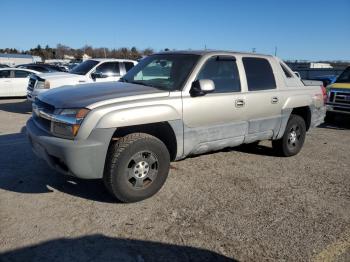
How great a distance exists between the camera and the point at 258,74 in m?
5.92

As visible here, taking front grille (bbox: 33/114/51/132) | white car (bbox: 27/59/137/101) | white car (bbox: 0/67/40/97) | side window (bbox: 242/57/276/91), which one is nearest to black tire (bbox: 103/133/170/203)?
front grille (bbox: 33/114/51/132)

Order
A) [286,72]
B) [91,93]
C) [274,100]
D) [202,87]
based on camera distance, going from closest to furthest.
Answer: [91,93]
[202,87]
[274,100]
[286,72]

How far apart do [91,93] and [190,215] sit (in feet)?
6.13

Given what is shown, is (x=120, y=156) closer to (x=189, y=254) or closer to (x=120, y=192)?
(x=120, y=192)

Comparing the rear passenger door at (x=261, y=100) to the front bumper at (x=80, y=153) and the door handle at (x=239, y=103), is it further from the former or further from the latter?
the front bumper at (x=80, y=153)

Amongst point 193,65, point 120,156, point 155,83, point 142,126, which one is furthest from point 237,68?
point 120,156

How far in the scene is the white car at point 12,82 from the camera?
15.6m

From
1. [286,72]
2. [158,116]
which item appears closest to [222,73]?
[158,116]

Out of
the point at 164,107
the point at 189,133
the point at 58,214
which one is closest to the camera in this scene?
the point at 58,214

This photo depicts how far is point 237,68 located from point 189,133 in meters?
1.41

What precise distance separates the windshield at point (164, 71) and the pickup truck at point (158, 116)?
18mm

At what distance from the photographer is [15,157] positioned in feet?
20.2

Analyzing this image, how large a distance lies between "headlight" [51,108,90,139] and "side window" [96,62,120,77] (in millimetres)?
7744

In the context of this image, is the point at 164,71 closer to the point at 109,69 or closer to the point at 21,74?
the point at 109,69
